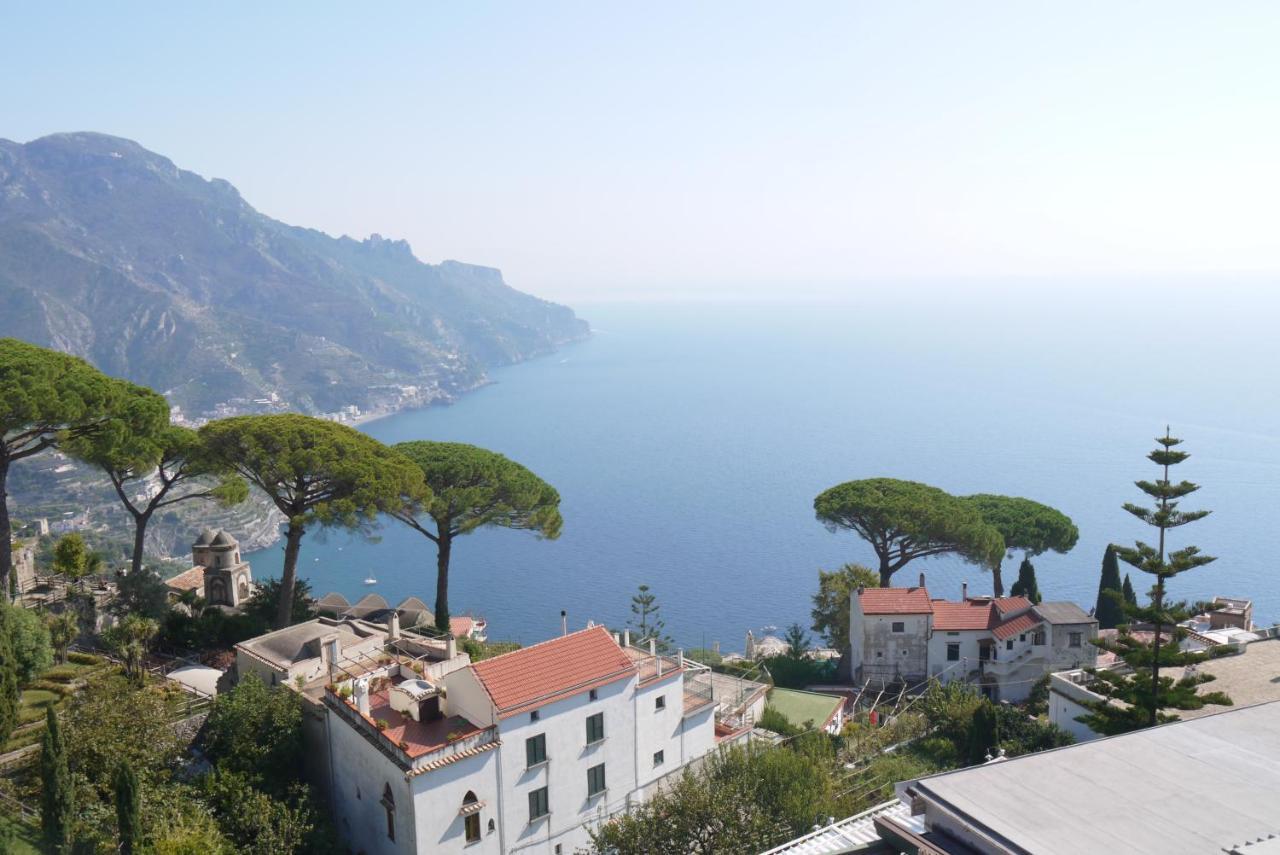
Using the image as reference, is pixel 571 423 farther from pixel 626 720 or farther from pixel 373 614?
pixel 626 720

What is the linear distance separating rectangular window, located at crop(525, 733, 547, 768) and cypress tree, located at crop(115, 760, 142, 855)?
23.2 feet

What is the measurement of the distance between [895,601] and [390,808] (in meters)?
21.7

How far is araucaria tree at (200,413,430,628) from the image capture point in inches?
1152

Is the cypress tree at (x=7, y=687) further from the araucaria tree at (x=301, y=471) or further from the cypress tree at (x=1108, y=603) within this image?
the cypress tree at (x=1108, y=603)

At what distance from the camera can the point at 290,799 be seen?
63.0ft

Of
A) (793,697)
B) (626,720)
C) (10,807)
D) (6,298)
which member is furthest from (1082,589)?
(6,298)

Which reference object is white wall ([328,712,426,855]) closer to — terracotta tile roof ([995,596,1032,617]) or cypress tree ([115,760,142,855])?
cypress tree ([115,760,142,855])

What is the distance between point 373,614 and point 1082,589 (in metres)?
59.1

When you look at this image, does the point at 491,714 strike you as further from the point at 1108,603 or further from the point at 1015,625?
the point at 1108,603

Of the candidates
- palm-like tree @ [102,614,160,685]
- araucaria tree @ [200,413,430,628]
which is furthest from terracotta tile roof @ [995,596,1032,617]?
palm-like tree @ [102,614,160,685]

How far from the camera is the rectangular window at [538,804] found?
64.0ft

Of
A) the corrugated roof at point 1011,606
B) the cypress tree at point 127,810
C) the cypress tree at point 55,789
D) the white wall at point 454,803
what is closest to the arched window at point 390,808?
the white wall at point 454,803

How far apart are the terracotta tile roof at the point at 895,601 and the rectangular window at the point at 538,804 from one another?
57.8ft

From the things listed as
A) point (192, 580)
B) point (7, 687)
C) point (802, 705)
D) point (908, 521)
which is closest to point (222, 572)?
point (192, 580)
